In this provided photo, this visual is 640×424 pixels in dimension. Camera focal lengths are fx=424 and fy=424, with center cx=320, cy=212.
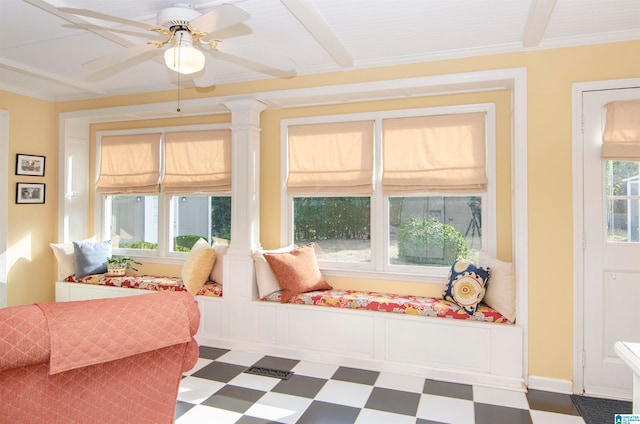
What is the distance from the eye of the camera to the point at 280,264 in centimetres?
369

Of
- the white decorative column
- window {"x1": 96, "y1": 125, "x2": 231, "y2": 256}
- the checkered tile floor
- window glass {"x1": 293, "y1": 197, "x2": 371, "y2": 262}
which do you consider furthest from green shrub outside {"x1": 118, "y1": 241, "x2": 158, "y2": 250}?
the checkered tile floor

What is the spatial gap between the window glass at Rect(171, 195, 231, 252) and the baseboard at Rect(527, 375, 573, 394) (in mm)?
2993

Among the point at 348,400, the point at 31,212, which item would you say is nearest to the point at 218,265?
the point at 348,400

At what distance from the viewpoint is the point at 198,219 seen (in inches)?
183

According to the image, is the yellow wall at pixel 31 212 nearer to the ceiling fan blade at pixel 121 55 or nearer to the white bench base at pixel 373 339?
the white bench base at pixel 373 339

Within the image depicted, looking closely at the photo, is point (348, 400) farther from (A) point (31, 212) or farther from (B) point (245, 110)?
(A) point (31, 212)

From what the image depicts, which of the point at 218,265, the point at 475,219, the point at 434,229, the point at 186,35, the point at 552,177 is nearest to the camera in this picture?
the point at 186,35

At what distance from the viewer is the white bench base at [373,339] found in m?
3.11

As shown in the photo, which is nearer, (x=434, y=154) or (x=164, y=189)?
(x=434, y=154)

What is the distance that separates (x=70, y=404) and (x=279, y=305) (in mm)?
2300

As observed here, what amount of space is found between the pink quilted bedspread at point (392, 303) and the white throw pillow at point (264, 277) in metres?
0.05

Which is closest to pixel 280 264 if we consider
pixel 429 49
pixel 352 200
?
pixel 352 200

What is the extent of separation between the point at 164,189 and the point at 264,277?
1.73 m

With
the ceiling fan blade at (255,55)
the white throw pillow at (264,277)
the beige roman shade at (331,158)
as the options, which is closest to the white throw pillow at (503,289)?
the beige roman shade at (331,158)
